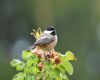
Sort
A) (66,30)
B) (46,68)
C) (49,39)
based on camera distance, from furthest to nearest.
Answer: (66,30)
(49,39)
(46,68)

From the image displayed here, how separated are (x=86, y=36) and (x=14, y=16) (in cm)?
356

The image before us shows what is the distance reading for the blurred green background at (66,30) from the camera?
18.0 m

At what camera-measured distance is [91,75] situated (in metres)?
18.1

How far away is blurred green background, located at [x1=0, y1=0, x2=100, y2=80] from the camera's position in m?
18.0

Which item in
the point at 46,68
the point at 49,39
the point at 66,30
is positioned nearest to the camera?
the point at 46,68

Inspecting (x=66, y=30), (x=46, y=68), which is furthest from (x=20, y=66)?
(x=66, y=30)

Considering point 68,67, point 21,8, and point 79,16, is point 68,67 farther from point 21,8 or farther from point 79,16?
point 21,8

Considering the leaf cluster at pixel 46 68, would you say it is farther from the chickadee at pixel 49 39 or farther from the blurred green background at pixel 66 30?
the blurred green background at pixel 66 30

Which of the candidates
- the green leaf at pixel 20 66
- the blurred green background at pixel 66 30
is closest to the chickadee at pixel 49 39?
the green leaf at pixel 20 66

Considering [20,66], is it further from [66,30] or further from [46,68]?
[66,30]

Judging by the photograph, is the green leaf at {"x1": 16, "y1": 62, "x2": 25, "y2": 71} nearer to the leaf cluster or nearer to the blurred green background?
the leaf cluster

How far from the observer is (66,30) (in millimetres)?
18891

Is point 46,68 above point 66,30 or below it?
below

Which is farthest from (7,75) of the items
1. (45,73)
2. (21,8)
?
(45,73)
